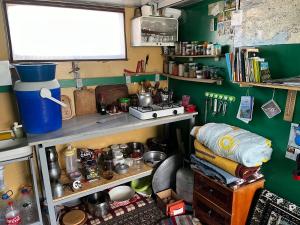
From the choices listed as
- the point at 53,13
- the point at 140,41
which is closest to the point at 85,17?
the point at 53,13

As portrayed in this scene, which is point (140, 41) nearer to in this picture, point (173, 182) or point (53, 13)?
point (53, 13)

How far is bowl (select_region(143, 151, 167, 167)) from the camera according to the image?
229 centimetres

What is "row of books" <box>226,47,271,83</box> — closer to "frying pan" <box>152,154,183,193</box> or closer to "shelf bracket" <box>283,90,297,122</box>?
"shelf bracket" <box>283,90,297,122</box>

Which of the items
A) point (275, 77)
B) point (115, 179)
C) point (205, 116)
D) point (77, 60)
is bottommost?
point (115, 179)

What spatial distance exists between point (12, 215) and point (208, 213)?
156 centimetres

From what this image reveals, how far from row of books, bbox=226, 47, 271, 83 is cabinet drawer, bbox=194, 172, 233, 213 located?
2.69 ft

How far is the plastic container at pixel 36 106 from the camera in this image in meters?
1.61

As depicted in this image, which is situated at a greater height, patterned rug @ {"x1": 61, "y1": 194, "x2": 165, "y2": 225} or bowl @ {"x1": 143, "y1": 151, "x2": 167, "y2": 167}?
bowl @ {"x1": 143, "y1": 151, "x2": 167, "y2": 167}

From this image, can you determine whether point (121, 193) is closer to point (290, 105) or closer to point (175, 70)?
point (175, 70)

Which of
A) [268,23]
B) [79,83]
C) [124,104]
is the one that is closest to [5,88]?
[79,83]

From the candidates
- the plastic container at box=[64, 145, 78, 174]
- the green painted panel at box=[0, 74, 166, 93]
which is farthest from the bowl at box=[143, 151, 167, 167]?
the green painted panel at box=[0, 74, 166, 93]

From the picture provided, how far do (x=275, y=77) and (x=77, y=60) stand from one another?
1.69 m

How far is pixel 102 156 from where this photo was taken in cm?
230

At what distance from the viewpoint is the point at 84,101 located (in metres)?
Answer: 2.21
